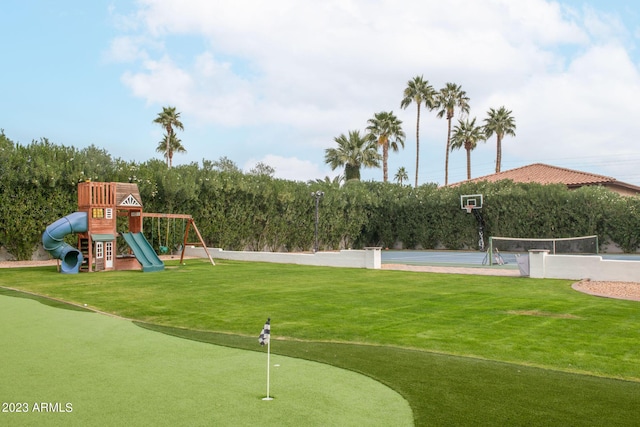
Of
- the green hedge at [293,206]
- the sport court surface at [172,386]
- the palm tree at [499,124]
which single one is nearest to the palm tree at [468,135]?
the palm tree at [499,124]

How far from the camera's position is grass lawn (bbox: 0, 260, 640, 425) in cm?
585

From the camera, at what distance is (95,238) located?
21.6 m

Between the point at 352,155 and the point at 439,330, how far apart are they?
4501cm

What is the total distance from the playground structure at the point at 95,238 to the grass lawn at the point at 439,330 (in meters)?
2.60

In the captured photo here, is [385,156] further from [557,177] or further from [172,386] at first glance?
[172,386]

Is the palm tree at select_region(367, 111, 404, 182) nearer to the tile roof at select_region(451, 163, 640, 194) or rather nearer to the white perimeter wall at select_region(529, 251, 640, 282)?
the tile roof at select_region(451, 163, 640, 194)

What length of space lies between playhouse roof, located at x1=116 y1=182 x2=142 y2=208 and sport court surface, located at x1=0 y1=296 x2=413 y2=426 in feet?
48.6

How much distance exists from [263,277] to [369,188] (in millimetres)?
28226

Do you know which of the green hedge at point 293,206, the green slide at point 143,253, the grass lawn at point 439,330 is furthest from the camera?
the green hedge at point 293,206

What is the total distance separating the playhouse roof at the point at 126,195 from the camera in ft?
75.8

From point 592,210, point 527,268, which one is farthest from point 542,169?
point 527,268

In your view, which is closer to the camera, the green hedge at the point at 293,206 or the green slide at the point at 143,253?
the green slide at the point at 143,253

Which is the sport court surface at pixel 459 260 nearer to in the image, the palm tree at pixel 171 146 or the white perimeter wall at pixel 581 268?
the white perimeter wall at pixel 581 268

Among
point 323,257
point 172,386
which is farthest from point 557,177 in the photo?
point 172,386
